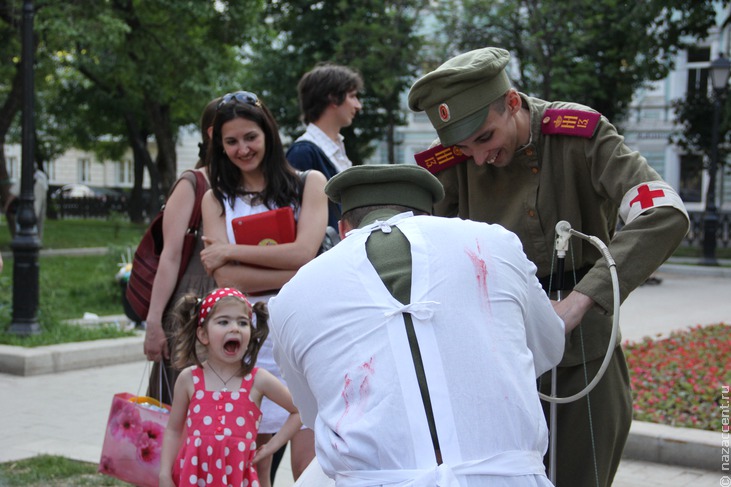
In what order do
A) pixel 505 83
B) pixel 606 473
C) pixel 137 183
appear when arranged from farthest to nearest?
1. pixel 137 183
2. pixel 606 473
3. pixel 505 83

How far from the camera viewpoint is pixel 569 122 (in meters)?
3.17

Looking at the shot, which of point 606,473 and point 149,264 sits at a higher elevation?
point 149,264

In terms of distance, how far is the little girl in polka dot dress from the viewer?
396cm

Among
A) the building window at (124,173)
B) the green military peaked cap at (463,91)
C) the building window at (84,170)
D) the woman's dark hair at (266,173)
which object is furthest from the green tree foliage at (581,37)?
the building window at (84,170)

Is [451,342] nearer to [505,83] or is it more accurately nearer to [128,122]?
[505,83]

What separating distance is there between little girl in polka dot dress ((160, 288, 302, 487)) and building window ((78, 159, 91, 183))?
6777 centimetres

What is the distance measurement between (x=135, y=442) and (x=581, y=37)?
75.5ft

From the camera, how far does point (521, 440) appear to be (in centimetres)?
223

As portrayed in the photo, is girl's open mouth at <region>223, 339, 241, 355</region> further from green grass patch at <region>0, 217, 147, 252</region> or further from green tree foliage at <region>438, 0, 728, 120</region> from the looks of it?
green tree foliage at <region>438, 0, 728, 120</region>

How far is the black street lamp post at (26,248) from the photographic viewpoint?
9.65 meters

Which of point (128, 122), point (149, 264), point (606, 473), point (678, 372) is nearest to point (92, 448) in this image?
point (149, 264)

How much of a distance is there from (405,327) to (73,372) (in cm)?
736

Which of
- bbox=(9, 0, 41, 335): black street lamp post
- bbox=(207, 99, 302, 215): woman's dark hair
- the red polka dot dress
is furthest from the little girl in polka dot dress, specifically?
bbox=(9, 0, 41, 335): black street lamp post

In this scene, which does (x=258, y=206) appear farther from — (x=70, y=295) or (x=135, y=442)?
(x=70, y=295)
